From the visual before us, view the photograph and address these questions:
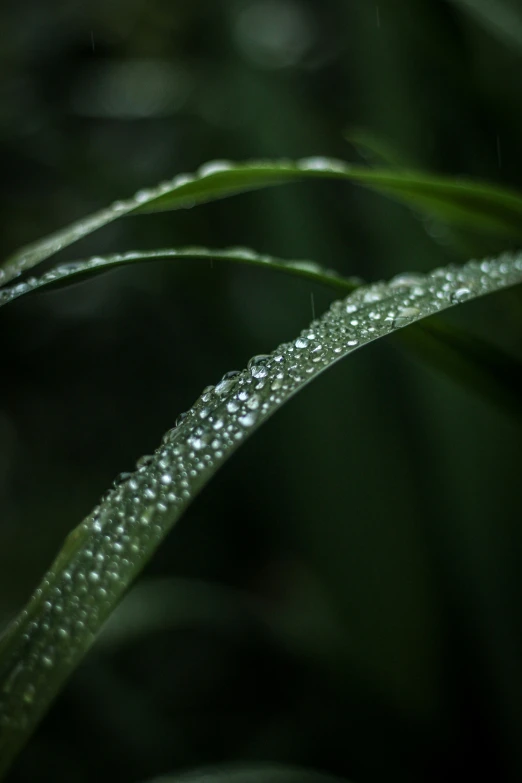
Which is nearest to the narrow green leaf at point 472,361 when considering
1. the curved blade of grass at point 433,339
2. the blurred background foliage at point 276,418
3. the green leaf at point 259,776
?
the curved blade of grass at point 433,339

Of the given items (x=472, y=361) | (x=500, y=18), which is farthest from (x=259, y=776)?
(x=500, y=18)

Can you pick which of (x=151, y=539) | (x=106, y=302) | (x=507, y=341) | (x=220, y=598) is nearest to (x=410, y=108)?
(x=507, y=341)

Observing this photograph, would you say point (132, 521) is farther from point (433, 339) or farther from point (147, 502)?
point (433, 339)

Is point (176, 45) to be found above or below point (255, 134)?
above

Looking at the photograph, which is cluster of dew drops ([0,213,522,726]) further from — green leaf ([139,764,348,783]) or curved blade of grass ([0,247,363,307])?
green leaf ([139,764,348,783])

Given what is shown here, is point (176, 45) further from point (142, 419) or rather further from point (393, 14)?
point (142, 419)

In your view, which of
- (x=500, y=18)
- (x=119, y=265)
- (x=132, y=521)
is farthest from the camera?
(x=500, y=18)
